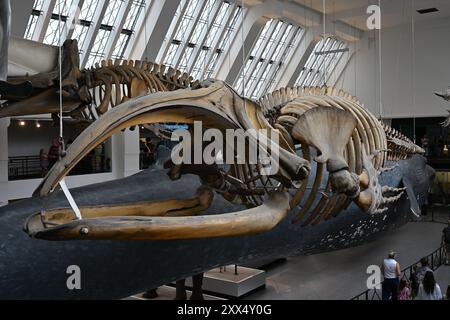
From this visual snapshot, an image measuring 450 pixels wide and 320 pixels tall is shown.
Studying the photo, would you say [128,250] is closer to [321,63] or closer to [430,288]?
[430,288]

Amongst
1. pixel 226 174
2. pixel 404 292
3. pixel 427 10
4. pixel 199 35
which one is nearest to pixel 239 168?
pixel 226 174

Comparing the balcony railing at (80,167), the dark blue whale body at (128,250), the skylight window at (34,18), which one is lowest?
the dark blue whale body at (128,250)

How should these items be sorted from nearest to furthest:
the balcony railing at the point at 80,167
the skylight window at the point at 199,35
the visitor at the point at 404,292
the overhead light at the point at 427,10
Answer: the visitor at the point at 404,292 → the balcony railing at the point at 80,167 → the skylight window at the point at 199,35 → the overhead light at the point at 427,10

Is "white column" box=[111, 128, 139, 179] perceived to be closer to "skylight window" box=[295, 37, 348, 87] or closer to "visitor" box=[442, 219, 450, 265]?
"visitor" box=[442, 219, 450, 265]

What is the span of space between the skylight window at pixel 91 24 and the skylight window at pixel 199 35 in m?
1.53

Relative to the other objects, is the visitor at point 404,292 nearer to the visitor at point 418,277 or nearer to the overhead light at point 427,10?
the visitor at point 418,277

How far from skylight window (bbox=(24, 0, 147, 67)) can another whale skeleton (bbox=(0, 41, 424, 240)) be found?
10.4 metres

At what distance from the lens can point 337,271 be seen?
1023cm

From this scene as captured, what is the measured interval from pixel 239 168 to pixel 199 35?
16007 millimetres

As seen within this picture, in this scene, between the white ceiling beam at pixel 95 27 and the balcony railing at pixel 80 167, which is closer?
the white ceiling beam at pixel 95 27

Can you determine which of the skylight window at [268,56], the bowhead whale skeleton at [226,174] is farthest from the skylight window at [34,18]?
the bowhead whale skeleton at [226,174]

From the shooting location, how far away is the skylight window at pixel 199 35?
57.6 feet

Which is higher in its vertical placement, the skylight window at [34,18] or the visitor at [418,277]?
the skylight window at [34,18]

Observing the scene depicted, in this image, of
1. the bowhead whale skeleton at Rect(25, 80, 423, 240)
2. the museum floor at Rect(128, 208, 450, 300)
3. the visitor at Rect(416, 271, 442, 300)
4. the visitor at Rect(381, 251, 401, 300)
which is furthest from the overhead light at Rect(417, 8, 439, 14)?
the bowhead whale skeleton at Rect(25, 80, 423, 240)
